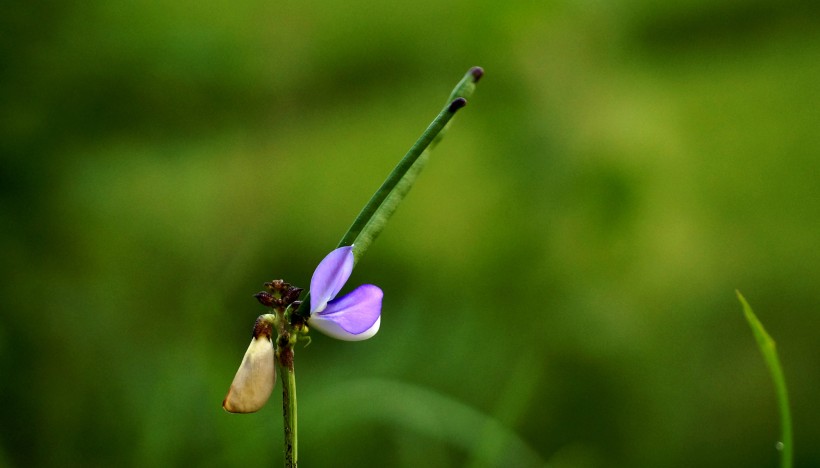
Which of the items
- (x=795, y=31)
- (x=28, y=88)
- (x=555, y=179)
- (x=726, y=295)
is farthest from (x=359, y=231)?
(x=795, y=31)

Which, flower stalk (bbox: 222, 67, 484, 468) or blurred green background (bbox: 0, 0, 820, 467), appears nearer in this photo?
flower stalk (bbox: 222, 67, 484, 468)

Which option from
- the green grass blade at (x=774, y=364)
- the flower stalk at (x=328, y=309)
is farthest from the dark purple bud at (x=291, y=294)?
the green grass blade at (x=774, y=364)

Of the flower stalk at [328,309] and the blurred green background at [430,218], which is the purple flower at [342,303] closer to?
the flower stalk at [328,309]

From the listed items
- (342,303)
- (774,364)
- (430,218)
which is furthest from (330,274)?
(430,218)

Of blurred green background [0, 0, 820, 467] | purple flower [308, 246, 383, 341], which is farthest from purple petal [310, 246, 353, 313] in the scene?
blurred green background [0, 0, 820, 467]

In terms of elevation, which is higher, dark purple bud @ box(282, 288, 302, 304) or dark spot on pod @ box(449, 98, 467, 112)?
dark spot on pod @ box(449, 98, 467, 112)

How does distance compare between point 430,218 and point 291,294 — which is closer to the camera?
point 291,294

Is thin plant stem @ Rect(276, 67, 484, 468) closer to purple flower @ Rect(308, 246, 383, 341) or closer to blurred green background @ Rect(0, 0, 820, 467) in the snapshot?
purple flower @ Rect(308, 246, 383, 341)

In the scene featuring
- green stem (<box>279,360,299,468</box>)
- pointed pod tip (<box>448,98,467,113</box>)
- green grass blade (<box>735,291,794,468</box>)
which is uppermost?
green grass blade (<box>735,291,794,468</box>)

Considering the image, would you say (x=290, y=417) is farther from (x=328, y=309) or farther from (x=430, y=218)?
(x=430, y=218)
